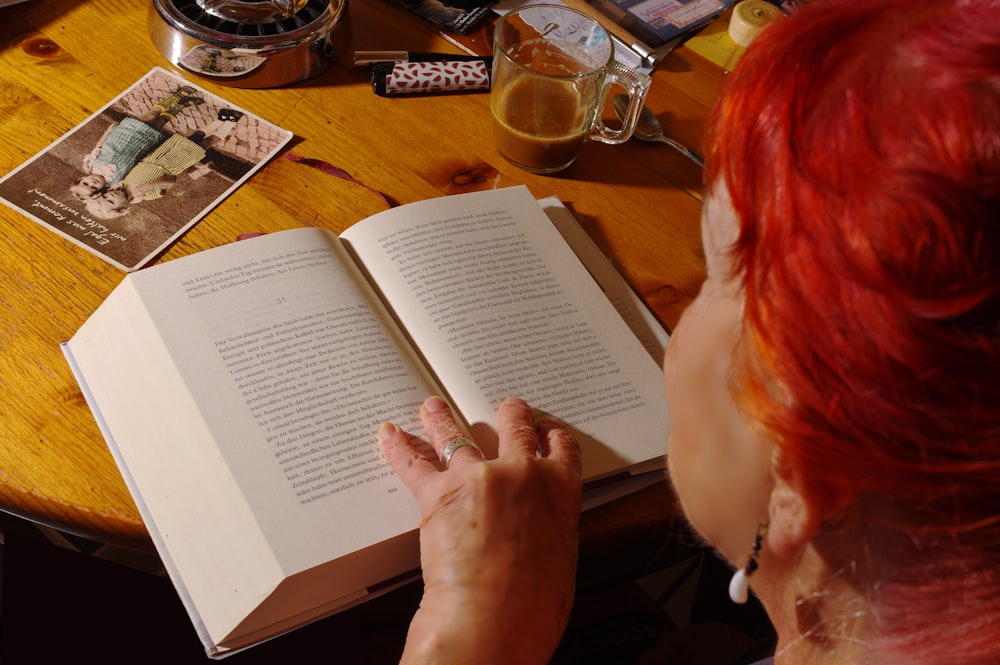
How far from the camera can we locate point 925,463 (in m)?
0.45

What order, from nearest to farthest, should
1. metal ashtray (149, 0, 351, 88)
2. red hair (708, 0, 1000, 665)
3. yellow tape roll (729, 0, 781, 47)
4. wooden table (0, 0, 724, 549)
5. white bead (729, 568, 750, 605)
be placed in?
1. red hair (708, 0, 1000, 665)
2. white bead (729, 568, 750, 605)
3. wooden table (0, 0, 724, 549)
4. metal ashtray (149, 0, 351, 88)
5. yellow tape roll (729, 0, 781, 47)

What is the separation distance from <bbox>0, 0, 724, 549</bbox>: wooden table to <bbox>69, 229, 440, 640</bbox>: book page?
0.05 metres

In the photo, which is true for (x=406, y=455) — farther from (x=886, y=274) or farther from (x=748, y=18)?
(x=748, y=18)

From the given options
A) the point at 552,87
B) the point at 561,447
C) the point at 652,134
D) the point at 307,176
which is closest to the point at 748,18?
the point at 652,134

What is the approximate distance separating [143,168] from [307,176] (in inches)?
7.4

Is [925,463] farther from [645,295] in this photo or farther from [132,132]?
[132,132]

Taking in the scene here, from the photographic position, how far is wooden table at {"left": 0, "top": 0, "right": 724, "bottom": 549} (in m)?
0.80

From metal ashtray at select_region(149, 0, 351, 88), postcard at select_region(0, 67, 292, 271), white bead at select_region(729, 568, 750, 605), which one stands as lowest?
white bead at select_region(729, 568, 750, 605)

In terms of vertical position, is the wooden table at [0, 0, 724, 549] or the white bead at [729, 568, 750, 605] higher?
the wooden table at [0, 0, 724, 549]

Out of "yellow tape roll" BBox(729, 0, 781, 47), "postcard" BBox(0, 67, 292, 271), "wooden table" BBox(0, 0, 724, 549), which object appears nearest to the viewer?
"wooden table" BBox(0, 0, 724, 549)

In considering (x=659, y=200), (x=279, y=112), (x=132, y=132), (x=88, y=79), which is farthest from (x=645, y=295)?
(x=88, y=79)

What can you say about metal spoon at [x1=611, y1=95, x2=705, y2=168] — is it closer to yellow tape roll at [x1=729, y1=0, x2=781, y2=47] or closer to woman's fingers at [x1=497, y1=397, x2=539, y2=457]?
yellow tape roll at [x1=729, y1=0, x2=781, y2=47]

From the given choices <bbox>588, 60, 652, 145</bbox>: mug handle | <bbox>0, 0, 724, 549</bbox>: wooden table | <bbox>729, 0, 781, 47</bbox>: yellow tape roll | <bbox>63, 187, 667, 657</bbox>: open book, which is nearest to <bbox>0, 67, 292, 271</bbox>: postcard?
<bbox>0, 0, 724, 549</bbox>: wooden table

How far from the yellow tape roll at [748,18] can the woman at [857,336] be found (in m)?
0.82
